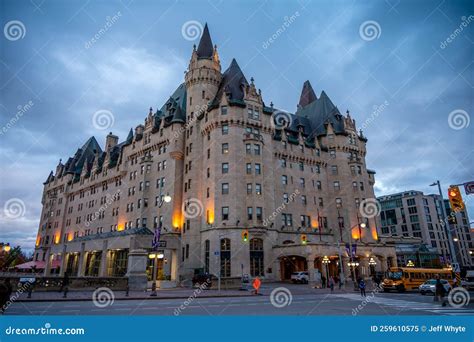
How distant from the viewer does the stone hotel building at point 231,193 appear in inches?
1777

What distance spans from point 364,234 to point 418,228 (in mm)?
69999

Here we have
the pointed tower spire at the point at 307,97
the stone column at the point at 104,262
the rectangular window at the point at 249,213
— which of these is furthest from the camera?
the pointed tower spire at the point at 307,97

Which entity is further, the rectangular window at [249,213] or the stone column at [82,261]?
the stone column at [82,261]

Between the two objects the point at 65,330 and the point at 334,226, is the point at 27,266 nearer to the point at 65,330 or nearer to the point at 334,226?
the point at 334,226

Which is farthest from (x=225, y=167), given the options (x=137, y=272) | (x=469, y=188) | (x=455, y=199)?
(x=469, y=188)

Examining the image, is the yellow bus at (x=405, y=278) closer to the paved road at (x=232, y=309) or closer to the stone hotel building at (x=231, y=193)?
the stone hotel building at (x=231, y=193)

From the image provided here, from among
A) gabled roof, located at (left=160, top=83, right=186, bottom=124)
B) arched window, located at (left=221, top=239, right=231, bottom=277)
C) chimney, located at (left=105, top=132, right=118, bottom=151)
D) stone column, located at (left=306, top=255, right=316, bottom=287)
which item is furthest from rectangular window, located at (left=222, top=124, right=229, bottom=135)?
chimney, located at (left=105, top=132, right=118, bottom=151)

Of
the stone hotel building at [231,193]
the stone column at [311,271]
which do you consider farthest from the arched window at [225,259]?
the stone column at [311,271]

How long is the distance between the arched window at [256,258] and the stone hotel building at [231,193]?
0.14m

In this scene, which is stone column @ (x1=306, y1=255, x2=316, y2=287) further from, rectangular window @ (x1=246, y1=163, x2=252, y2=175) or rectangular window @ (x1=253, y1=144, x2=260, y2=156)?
rectangular window @ (x1=253, y1=144, x2=260, y2=156)

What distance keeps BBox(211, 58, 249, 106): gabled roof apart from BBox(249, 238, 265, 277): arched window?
71.0 ft

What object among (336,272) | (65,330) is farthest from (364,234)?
(65,330)

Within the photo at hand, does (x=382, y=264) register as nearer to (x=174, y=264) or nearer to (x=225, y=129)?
(x=174, y=264)

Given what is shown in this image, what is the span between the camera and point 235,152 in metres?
47.6
